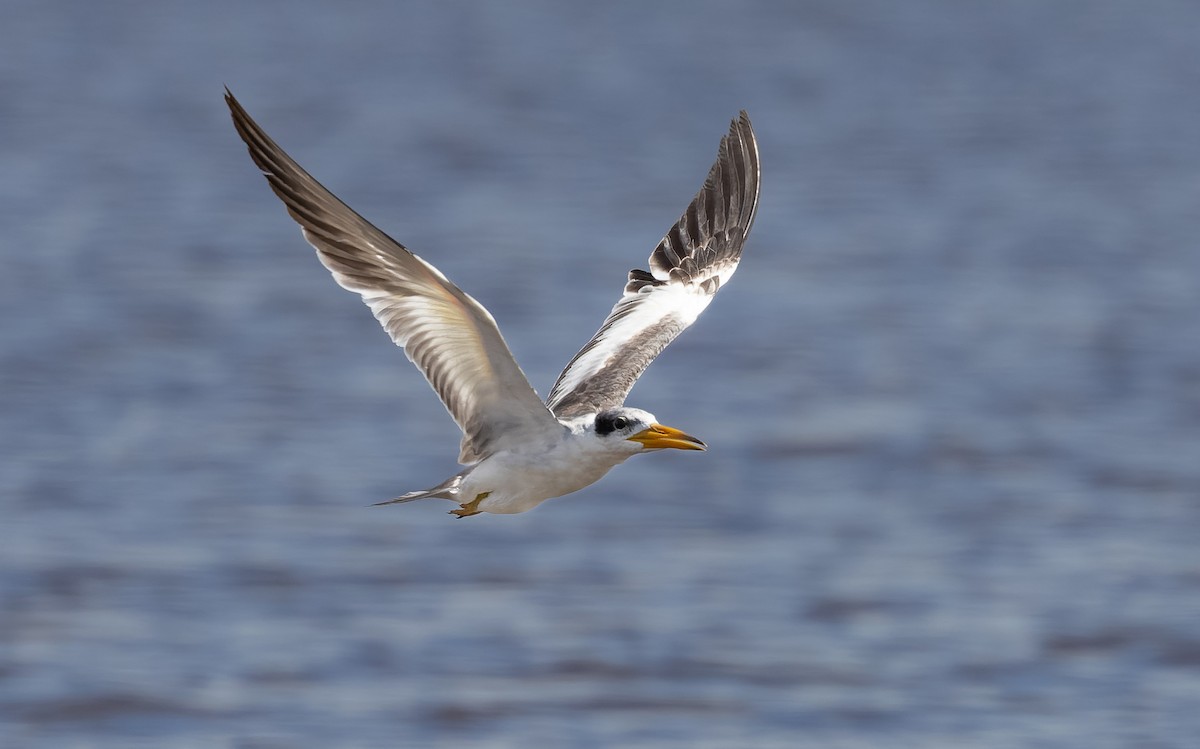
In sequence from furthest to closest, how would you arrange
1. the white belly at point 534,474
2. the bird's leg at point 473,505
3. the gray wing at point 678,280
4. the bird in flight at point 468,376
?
the gray wing at point 678,280, the bird's leg at point 473,505, the white belly at point 534,474, the bird in flight at point 468,376

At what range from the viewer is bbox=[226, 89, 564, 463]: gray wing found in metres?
8.95

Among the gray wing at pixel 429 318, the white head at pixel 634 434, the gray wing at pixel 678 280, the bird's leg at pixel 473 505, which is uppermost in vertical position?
the gray wing at pixel 678 280

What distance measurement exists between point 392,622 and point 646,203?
13370 millimetres

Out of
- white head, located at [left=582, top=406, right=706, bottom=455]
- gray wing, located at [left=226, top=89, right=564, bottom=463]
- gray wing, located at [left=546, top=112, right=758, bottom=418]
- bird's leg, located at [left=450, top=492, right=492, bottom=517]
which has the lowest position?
bird's leg, located at [left=450, top=492, right=492, bottom=517]

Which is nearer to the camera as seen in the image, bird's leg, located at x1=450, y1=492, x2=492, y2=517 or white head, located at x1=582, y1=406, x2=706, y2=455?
white head, located at x1=582, y1=406, x2=706, y2=455

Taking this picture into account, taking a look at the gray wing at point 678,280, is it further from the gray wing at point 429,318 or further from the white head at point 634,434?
the white head at point 634,434

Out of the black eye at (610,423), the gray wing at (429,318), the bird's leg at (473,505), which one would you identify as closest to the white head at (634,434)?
the black eye at (610,423)

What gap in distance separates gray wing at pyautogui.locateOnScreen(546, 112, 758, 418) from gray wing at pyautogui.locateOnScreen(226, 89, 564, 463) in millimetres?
1141

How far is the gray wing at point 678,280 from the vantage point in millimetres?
10883

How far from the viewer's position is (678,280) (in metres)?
11.9

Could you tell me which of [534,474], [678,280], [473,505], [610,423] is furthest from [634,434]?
[678,280]

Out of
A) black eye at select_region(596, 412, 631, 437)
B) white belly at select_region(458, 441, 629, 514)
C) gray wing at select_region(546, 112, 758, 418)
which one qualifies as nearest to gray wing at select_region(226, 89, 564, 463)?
white belly at select_region(458, 441, 629, 514)

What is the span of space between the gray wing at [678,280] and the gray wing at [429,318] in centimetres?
114

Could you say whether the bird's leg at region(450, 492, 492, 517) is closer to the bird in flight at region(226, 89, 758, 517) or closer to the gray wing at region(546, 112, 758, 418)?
the bird in flight at region(226, 89, 758, 517)
